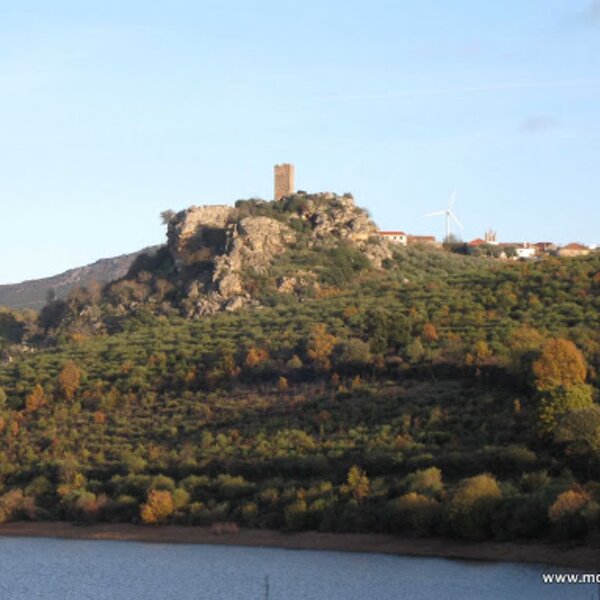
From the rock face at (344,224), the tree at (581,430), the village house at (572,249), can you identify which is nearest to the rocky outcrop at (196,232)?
the rock face at (344,224)

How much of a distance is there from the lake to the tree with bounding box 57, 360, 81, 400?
20.2 meters

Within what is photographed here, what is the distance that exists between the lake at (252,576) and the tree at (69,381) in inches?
797

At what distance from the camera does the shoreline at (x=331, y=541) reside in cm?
4425

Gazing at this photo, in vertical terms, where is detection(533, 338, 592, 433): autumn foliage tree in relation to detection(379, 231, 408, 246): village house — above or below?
below

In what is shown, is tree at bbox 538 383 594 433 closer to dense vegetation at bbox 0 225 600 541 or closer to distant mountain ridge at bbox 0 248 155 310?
dense vegetation at bbox 0 225 600 541

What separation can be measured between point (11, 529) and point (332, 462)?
13876 mm

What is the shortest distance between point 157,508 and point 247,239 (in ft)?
134

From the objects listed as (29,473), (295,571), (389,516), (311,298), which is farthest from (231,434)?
(311,298)

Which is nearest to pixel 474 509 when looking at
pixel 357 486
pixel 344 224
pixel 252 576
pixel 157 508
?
pixel 357 486

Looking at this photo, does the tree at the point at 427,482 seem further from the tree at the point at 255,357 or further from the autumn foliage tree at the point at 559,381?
the tree at the point at 255,357

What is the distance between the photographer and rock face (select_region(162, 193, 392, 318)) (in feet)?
301

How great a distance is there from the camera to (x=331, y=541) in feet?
168

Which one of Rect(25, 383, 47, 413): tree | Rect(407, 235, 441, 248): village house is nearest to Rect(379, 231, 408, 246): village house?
Rect(407, 235, 441, 248): village house

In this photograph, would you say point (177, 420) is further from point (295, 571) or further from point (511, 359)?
point (295, 571)
